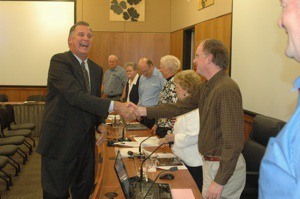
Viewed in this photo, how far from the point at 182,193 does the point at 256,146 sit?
1.41 m

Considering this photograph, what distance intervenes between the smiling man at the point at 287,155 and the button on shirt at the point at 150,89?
4469 millimetres

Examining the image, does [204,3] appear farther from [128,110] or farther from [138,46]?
[128,110]

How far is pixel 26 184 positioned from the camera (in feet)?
15.7

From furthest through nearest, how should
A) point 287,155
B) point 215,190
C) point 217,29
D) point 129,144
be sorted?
point 217,29 → point 129,144 → point 215,190 → point 287,155

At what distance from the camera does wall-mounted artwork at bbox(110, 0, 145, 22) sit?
9602 mm

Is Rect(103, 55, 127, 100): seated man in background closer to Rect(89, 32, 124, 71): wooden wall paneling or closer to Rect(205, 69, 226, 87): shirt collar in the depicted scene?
Rect(89, 32, 124, 71): wooden wall paneling

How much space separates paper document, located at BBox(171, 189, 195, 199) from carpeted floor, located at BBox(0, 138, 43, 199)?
2663 millimetres

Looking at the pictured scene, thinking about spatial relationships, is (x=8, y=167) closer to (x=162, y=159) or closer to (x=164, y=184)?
(x=162, y=159)

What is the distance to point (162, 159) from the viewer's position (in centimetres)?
289

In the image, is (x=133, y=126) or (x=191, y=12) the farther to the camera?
(x=191, y=12)

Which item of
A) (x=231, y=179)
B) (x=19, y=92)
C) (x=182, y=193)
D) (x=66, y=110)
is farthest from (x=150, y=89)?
(x=19, y=92)

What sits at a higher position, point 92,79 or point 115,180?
point 92,79

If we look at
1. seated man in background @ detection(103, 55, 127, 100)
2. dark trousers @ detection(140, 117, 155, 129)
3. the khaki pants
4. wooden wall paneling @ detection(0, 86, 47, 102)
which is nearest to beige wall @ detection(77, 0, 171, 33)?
seated man in background @ detection(103, 55, 127, 100)

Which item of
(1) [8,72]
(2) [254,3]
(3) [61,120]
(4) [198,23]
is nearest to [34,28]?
(1) [8,72]
